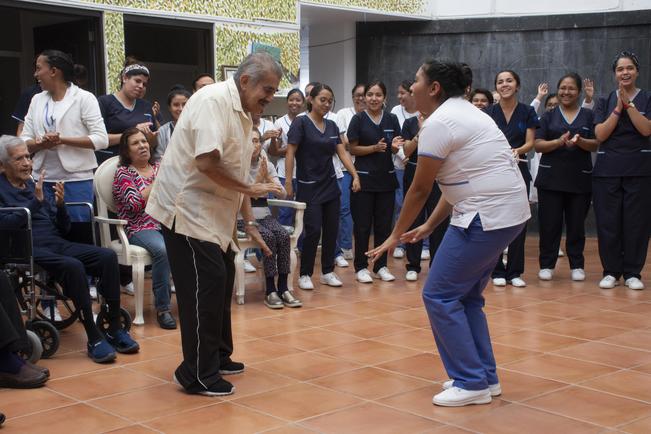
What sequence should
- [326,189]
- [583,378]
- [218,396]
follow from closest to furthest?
[218,396] → [583,378] → [326,189]

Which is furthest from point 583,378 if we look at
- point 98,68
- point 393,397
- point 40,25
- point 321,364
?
point 40,25

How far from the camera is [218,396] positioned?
357cm

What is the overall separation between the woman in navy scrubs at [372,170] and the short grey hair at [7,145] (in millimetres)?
2725

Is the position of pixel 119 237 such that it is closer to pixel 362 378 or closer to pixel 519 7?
pixel 362 378

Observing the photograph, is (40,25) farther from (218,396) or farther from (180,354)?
(218,396)

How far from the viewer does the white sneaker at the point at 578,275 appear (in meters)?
6.42

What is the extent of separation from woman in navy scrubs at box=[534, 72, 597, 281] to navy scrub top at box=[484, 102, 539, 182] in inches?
5.1

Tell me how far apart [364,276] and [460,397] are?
301 cm

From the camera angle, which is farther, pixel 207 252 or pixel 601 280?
pixel 601 280

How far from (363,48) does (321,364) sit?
676 centimetres

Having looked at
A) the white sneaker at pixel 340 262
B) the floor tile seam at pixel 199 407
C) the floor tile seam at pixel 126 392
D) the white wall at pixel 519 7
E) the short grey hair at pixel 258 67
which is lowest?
the white sneaker at pixel 340 262

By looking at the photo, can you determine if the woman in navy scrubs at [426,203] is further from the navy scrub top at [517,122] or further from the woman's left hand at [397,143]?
the navy scrub top at [517,122]

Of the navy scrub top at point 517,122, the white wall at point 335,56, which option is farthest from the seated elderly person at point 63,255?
the white wall at point 335,56

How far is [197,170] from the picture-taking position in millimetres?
3439
